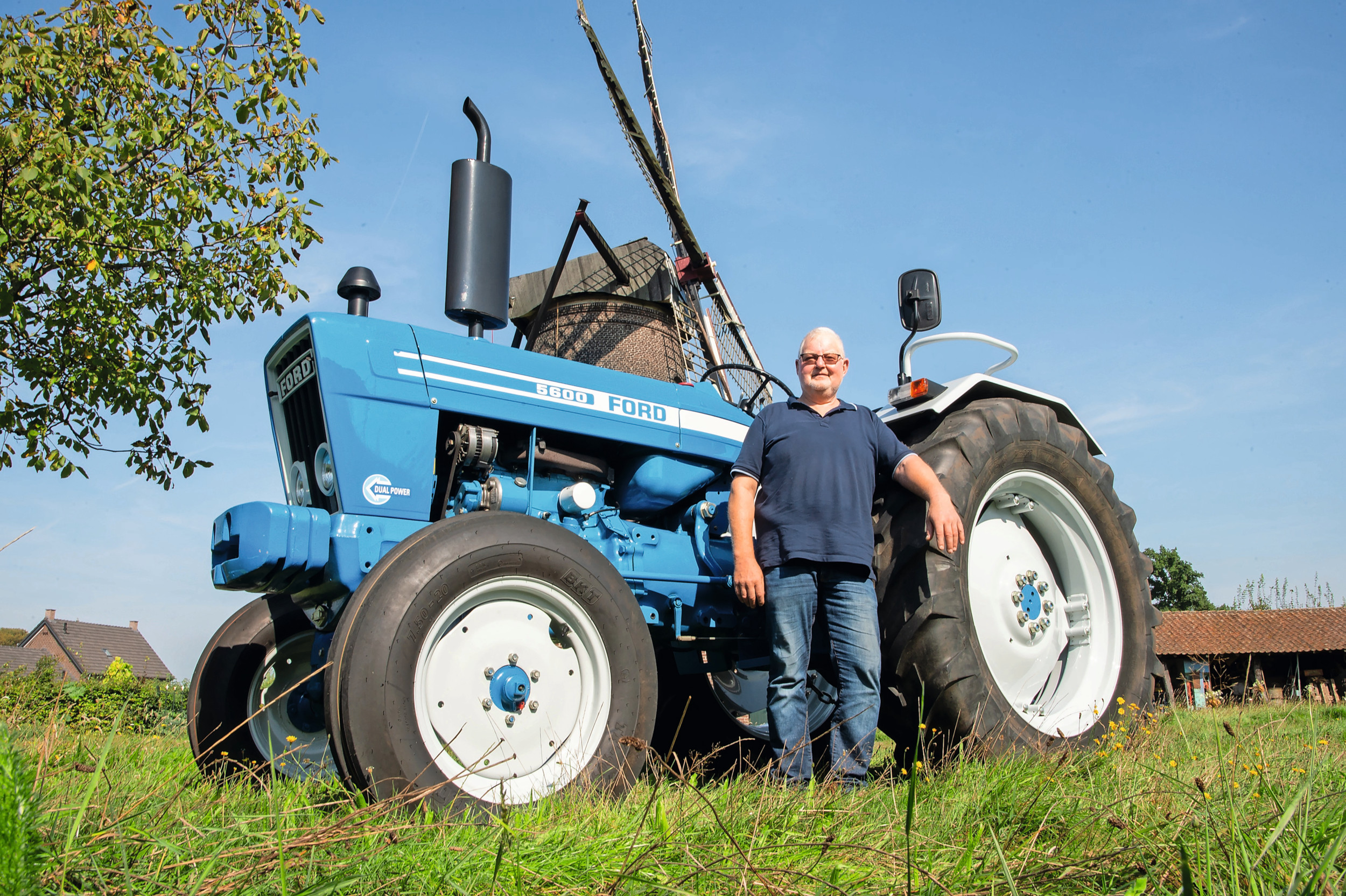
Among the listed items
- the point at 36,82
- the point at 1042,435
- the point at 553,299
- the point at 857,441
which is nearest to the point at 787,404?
the point at 857,441

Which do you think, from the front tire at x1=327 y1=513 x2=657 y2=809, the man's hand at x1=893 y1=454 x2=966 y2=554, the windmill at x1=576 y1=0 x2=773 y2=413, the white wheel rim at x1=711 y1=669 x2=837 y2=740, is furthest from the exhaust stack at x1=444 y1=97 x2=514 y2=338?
the windmill at x1=576 y1=0 x2=773 y2=413

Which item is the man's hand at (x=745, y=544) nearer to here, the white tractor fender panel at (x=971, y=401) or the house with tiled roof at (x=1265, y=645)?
the white tractor fender panel at (x=971, y=401)

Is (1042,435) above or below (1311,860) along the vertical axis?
above

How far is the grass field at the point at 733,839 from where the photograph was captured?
1.36 meters

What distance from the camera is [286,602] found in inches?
140

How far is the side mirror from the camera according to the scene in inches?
147

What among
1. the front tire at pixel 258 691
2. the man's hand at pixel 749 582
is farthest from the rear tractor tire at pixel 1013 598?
the front tire at pixel 258 691

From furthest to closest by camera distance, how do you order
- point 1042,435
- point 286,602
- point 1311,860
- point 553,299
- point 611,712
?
1. point 553,299
2. point 1042,435
3. point 286,602
4. point 611,712
5. point 1311,860

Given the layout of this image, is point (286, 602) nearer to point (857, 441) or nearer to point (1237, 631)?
point (857, 441)

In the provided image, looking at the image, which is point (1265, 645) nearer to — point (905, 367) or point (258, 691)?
point (905, 367)

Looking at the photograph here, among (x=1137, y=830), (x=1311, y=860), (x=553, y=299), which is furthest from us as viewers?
(x=553, y=299)

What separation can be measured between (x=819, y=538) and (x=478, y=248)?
1667 millimetres

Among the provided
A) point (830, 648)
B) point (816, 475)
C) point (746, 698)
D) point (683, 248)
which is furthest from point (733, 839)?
point (683, 248)

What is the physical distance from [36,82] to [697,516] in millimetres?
4757
